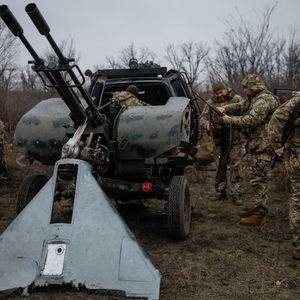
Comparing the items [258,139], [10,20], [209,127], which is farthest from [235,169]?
[10,20]

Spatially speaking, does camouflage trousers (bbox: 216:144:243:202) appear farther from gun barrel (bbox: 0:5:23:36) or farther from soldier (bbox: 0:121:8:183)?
gun barrel (bbox: 0:5:23:36)

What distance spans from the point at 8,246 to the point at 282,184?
5.58m

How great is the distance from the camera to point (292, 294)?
4.01 m

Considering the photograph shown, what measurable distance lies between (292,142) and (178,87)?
2681 millimetres

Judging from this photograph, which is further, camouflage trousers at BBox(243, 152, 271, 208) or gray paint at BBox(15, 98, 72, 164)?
camouflage trousers at BBox(243, 152, 271, 208)

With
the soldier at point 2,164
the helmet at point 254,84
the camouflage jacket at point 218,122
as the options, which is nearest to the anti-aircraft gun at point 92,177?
the camouflage jacket at point 218,122

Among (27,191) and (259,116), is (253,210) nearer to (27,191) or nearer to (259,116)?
(259,116)

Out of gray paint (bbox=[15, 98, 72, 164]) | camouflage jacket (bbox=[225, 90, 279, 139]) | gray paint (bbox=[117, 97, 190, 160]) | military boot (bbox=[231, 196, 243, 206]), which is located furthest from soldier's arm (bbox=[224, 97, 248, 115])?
gray paint (bbox=[15, 98, 72, 164])

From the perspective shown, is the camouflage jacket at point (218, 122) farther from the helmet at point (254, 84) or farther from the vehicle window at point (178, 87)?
the helmet at point (254, 84)

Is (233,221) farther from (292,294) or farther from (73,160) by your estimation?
(73,160)

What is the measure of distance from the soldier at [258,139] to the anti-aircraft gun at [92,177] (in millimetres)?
898

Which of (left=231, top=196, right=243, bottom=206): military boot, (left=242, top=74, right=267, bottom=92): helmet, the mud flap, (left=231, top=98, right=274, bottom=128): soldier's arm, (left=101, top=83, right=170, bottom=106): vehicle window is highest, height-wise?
(left=242, top=74, right=267, bottom=92): helmet

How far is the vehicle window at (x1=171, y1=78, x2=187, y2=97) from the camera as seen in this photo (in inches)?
280

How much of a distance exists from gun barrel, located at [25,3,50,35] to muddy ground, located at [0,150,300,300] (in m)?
2.12
